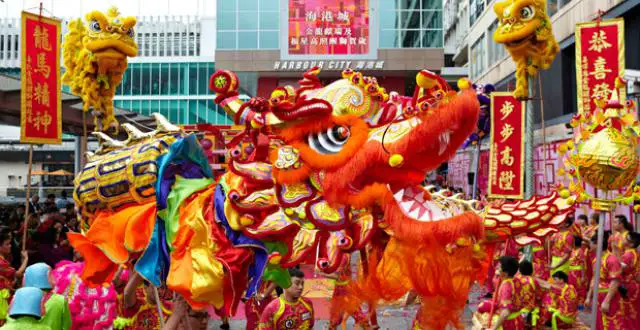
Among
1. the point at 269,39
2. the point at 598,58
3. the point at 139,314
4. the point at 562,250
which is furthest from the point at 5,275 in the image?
the point at 269,39

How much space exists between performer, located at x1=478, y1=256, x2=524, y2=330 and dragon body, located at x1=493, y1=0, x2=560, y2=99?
6.89 feet

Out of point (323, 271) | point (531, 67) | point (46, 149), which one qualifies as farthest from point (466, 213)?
point (46, 149)

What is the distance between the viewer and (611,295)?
5.62m

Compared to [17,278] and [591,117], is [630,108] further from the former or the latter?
[17,278]

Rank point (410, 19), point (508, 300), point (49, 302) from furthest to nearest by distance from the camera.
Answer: point (410, 19) < point (508, 300) < point (49, 302)

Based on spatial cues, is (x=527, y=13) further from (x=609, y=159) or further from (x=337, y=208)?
(x=337, y=208)

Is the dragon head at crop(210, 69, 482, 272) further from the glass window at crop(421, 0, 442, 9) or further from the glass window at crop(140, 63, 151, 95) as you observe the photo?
the glass window at crop(140, 63, 151, 95)

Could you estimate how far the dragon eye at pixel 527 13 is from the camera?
576 centimetres

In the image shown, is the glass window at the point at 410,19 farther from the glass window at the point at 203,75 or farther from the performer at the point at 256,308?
the performer at the point at 256,308

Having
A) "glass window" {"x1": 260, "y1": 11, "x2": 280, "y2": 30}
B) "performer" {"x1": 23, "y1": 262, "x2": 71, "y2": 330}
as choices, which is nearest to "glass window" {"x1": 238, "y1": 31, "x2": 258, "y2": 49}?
"glass window" {"x1": 260, "y1": 11, "x2": 280, "y2": 30}

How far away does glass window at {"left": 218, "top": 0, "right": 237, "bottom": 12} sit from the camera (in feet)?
76.3

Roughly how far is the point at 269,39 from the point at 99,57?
60.3ft

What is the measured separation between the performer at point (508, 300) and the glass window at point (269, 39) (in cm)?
1855

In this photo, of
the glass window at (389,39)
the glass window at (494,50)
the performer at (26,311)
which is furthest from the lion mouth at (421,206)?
the glass window at (389,39)
